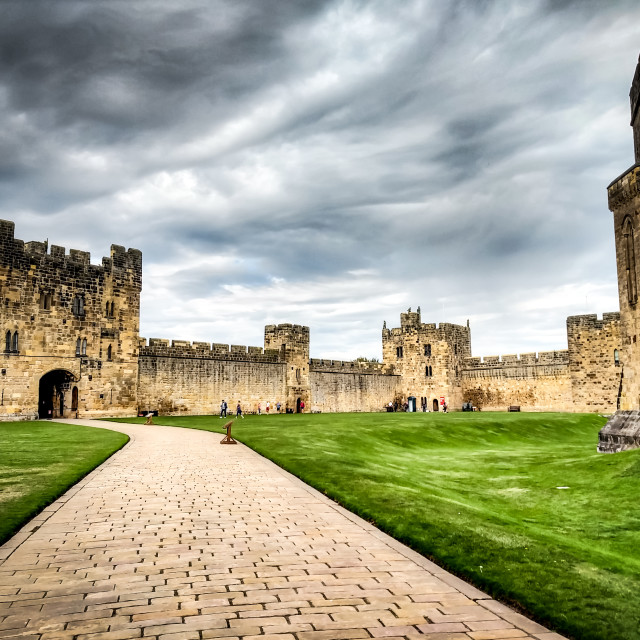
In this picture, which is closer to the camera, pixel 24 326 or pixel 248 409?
pixel 24 326

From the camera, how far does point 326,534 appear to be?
280 inches

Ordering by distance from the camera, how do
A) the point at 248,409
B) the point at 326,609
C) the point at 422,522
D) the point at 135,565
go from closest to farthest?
1. the point at 326,609
2. the point at 135,565
3. the point at 422,522
4. the point at 248,409

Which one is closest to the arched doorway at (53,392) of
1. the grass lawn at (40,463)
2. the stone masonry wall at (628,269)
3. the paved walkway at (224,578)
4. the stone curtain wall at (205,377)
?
the stone curtain wall at (205,377)

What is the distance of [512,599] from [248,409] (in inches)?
1372

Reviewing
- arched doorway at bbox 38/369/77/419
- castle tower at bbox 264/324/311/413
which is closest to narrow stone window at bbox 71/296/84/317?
arched doorway at bbox 38/369/77/419

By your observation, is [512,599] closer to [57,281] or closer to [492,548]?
[492,548]

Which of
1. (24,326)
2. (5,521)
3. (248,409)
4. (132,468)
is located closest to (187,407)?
(248,409)

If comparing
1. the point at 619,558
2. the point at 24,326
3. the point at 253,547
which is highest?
the point at 24,326

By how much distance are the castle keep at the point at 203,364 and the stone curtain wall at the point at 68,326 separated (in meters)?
0.06

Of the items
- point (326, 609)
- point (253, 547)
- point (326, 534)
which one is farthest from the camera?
point (326, 534)

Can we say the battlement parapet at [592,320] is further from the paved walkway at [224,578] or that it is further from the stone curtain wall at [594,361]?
the paved walkway at [224,578]

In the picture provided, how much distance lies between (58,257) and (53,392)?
7597 mm

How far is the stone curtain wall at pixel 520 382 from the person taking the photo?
4394 centimetres

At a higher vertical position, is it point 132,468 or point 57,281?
point 57,281
